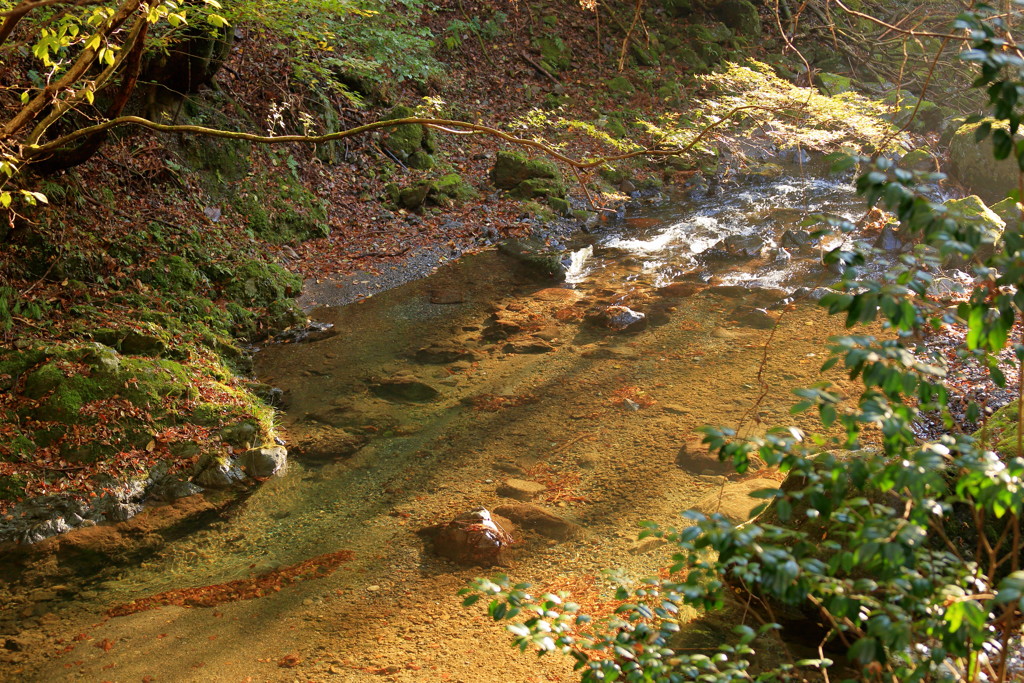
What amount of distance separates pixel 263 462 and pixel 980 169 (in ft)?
48.4

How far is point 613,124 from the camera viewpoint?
50.3 ft

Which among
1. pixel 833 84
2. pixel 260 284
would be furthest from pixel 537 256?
pixel 833 84

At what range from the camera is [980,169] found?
43.7ft

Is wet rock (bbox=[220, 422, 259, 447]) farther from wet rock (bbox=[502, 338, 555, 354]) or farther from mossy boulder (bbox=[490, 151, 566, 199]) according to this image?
mossy boulder (bbox=[490, 151, 566, 199])

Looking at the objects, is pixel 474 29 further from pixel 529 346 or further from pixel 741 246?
pixel 529 346

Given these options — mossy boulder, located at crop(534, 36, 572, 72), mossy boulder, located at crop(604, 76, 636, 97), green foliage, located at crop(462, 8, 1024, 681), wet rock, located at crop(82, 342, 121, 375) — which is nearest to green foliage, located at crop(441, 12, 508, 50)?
mossy boulder, located at crop(534, 36, 572, 72)

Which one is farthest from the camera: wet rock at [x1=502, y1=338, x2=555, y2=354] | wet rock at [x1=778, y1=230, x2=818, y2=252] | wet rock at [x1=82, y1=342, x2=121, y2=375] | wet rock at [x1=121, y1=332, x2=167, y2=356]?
wet rock at [x1=778, y1=230, x2=818, y2=252]

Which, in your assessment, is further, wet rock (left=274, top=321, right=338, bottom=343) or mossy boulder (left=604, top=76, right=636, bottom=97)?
mossy boulder (left=604, top=76, right=636, bottom=97)

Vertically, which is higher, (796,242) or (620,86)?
(620,86)

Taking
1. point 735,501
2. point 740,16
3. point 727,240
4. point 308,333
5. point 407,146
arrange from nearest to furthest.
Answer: point 735,501, point 308,333, point 727,240, point 407,146, point 740,16

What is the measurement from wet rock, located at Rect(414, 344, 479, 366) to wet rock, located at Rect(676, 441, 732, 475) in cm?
275

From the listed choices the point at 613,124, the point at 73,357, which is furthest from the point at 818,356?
the point at 613,124

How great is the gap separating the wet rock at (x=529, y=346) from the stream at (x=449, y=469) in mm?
36

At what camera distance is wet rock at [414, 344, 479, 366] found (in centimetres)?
727
